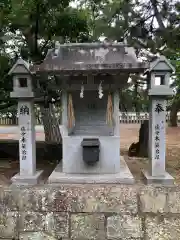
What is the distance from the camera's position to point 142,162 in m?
7.40

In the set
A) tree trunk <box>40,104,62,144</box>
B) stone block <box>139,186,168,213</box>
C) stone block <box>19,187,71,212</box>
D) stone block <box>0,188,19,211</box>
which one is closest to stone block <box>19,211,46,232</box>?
stone block <box>19,187,71,212</box>

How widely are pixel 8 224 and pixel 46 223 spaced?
0.68 meters

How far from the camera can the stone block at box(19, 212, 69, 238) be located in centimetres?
485

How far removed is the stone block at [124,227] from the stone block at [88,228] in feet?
0.46

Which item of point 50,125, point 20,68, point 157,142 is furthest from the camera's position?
point 50,125

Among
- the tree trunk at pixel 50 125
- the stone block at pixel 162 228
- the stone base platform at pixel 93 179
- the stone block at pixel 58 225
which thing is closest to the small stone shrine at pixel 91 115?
the stone base platform at pixel 93 179

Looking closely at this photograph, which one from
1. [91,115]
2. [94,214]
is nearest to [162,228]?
[94,214]

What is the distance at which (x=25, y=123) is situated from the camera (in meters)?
5.33

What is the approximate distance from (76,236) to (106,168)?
1431 mm

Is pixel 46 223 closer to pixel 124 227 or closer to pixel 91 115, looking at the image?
pixel 124 227

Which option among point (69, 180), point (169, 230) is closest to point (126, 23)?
point (69, 180)

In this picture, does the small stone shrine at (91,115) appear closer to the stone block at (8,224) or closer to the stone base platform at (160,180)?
the stone base platform at (160,180)

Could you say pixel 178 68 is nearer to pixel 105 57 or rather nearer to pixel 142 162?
pixel 105 57

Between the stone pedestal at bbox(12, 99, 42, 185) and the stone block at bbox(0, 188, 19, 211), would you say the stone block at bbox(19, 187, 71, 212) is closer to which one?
the stone block at bbox(0, 188, 19, 211)
